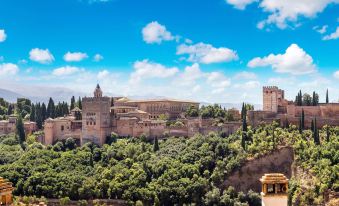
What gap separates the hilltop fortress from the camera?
172 ft

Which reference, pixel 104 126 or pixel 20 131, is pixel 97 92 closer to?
pixel 104 126

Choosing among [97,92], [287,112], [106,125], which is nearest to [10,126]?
[97,92]

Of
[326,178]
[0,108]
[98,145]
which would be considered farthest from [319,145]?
[0,108]

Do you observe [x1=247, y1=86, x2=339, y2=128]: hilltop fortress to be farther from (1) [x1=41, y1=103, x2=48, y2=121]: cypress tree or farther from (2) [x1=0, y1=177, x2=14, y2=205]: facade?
(2) [x1=0, y1=177, x2=14, y2=205]: facade

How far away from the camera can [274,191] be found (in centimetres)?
1214

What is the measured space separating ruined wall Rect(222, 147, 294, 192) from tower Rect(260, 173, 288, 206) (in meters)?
33.9

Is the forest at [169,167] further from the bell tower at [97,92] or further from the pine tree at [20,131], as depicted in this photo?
the bell tower at [97,92]

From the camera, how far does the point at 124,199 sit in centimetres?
4341

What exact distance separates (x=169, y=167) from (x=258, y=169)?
24.9 feet

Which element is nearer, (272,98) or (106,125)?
(106,125)

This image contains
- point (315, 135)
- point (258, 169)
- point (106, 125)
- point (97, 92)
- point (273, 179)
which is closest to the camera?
point (273, 179)

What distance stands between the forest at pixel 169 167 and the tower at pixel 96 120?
138cm

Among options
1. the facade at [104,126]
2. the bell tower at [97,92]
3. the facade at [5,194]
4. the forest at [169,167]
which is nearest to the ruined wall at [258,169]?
the forest at [169,167]

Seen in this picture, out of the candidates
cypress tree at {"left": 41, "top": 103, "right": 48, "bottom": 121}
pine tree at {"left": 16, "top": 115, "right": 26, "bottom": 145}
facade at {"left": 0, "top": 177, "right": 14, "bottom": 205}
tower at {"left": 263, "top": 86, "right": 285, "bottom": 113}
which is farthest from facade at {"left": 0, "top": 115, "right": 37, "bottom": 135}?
facade at {"left": 0, "top": 177, "right": 14, "bottom": 205}
